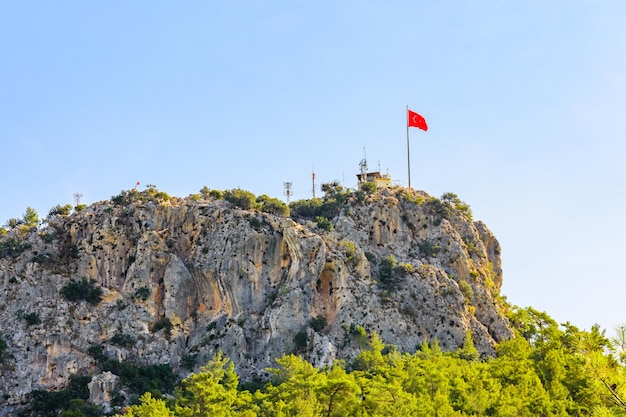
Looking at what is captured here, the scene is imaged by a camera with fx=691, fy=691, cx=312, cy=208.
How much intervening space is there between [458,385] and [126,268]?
43.0m

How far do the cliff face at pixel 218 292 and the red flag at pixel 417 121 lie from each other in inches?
646

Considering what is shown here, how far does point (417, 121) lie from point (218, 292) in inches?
1370

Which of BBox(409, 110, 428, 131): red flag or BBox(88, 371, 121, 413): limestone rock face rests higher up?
BBox(409, 110, 428, 131): red flag

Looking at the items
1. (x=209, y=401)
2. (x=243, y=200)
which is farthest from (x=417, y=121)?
(x=209, y=401)

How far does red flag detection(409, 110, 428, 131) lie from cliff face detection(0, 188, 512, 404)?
1640 cm

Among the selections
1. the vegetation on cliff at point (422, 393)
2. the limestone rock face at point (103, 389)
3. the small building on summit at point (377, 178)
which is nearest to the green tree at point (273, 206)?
the small building on summit at point (377, 178)

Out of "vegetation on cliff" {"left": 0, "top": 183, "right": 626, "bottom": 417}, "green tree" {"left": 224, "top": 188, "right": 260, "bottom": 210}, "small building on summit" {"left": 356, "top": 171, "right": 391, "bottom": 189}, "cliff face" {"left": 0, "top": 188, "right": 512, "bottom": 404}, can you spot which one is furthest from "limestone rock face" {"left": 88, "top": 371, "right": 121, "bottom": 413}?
"small building on summit" {"left": 356, "top": 171, "right": 391, "bottom": 189}

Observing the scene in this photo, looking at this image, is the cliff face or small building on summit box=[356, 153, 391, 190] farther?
small building on summit box=[356, 153, 391, 190]

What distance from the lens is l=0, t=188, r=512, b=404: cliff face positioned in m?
68.8

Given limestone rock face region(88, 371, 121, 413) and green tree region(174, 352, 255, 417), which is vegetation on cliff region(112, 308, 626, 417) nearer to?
green tree region(174, 352, 255, 417)

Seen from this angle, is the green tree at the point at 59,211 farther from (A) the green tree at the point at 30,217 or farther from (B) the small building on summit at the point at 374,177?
(B) the small building on summit at the point at 374,177

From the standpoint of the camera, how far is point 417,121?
8962 centimetres

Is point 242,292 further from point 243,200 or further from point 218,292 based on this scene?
point 243,200

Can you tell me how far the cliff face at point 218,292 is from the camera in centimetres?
6875
